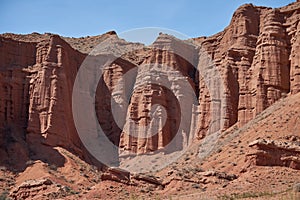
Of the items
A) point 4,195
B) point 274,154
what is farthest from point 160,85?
point 274,154

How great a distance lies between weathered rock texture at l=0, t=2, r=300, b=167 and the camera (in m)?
64.6

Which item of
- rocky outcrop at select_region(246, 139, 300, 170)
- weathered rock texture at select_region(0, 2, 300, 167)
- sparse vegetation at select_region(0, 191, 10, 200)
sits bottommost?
sparse vegetation at select_region(0, 191, 10, 200)

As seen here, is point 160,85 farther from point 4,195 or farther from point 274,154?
point 274,154

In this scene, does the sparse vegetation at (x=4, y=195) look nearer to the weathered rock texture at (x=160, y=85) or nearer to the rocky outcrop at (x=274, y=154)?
the weathered rock texture at (x=160, y=85)

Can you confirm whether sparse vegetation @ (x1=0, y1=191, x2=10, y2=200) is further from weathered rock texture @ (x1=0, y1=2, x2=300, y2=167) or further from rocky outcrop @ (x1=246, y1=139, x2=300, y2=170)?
rocky outcrop @ (x1=246, y1=139, x2=300, y2=170)

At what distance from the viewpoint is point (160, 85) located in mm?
73938

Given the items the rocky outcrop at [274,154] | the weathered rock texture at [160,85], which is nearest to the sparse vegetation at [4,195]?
the weathered rock texture at [160,85]

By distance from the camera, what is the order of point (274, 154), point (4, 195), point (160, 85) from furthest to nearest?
point (160, 85) < point (4, 195) < point (274, 154)

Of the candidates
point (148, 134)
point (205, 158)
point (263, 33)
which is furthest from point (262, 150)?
point (148, 134)

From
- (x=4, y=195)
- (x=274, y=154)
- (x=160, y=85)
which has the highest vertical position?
(x=160, y=85)

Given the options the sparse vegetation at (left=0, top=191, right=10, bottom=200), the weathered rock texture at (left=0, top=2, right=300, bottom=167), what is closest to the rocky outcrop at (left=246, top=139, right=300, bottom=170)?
the weathered rock texture at (left=0, top=2, right=300, bottom=167)

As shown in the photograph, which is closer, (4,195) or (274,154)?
(274,154)

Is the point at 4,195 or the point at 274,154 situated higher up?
the point at 274,154

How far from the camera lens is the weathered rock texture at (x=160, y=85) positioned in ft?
212
